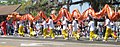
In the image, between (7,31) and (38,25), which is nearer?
(38,25)

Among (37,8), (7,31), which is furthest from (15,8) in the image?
(7,31)

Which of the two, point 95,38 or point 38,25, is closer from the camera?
point 95,38

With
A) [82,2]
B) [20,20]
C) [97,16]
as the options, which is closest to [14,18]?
[20,20]

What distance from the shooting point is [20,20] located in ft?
107

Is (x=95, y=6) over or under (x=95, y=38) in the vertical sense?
over

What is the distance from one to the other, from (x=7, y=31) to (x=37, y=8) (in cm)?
902

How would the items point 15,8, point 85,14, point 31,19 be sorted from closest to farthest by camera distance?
1. point 85,14
2. point 31,19
3. point 15,8

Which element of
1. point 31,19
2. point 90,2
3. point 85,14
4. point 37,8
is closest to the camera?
point 85,14

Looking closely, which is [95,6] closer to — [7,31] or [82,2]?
[82,2]

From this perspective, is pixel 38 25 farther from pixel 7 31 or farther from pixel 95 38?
pixel 95 38

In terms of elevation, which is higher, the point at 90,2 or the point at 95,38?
the point at 90,2

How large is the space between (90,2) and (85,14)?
8163 millimetres

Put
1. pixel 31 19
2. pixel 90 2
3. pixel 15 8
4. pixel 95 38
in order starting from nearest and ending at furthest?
pixel 95 38
pixel 31 19
pixel 90 2
pixel 15 8

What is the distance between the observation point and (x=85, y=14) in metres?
27.1
